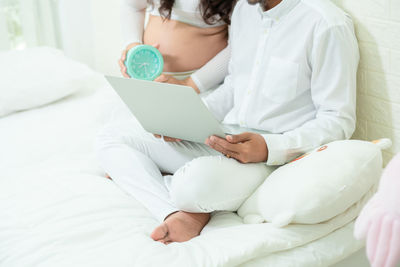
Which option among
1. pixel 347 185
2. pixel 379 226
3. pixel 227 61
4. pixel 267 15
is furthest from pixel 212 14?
pixel 379 226

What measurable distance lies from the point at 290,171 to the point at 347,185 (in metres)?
0.14

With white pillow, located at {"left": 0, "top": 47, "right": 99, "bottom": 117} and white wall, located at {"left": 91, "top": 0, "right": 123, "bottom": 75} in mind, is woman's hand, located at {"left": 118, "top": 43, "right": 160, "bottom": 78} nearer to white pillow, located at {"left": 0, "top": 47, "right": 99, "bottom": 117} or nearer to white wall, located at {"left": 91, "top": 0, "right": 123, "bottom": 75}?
white pillow, located at {"left": 0, "top": 47, "right": 99, "bottom": 117}

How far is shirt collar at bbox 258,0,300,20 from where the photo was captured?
4.42 feet

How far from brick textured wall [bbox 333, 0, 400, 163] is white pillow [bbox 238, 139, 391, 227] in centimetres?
17

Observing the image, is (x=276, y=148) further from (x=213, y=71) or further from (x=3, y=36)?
(x=3, y=36)

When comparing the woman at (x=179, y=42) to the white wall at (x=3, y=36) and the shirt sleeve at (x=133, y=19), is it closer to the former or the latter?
the shirt sleeve at (x=133, y=19)

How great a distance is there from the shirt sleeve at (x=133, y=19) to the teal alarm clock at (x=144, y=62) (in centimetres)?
18

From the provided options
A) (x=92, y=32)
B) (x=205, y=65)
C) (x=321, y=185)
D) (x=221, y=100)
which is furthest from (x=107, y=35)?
(x=321, y=185)

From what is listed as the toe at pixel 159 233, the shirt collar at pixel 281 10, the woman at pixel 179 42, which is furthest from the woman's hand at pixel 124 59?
the toe at pixel 159 233

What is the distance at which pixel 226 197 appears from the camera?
122cm

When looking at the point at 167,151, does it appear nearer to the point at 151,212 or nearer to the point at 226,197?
the point at 151,212

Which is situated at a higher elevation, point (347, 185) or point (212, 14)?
point (212, 14)

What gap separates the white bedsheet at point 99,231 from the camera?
1.07 metres

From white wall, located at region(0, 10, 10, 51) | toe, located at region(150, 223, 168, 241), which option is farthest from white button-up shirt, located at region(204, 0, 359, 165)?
white wall, located at region(0, 10, 10, 51)
